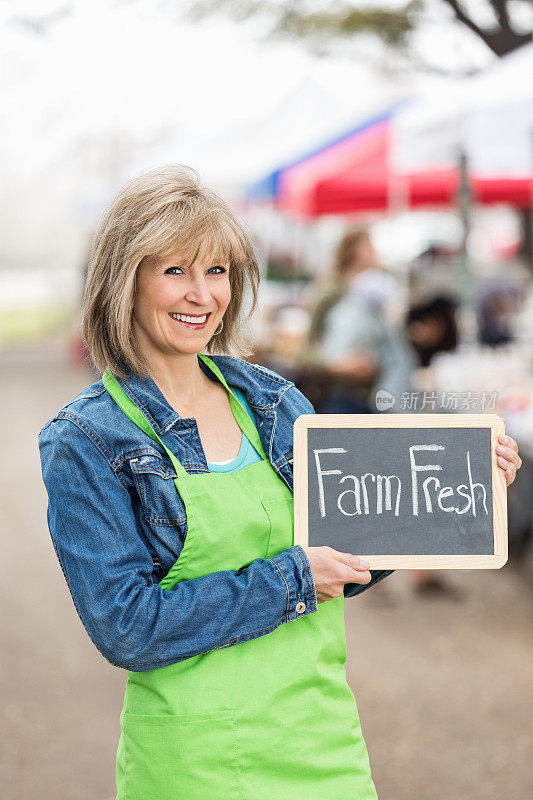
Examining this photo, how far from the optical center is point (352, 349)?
5.29 metres

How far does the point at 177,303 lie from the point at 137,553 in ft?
1.46

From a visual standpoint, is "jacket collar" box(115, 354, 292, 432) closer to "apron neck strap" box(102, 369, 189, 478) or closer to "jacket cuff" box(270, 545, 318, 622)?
"apron neck strap" box(102, 369, 189, 478)

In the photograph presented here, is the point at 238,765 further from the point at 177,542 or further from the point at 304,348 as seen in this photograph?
the point at 304,348

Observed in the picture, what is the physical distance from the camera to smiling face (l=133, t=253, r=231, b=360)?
1.79 meters

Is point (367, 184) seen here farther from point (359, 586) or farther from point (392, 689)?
point (359, 586)

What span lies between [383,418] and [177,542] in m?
0.47

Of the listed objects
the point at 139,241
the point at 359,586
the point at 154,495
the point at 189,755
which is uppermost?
the point at 139,241

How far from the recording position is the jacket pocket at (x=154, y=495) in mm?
1711

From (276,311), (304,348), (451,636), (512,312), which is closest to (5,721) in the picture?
(451,636)

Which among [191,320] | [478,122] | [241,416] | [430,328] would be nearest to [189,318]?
[191,320]

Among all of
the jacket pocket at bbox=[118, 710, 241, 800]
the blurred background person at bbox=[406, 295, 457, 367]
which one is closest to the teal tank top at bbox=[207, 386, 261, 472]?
the jacket pocket at bbox=[118, 710, 241, 800]

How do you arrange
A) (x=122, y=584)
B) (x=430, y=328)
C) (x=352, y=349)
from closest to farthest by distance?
(x=122, y=584), (x=352, y=349), (x=430, y=328)

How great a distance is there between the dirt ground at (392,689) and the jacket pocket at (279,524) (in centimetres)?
191

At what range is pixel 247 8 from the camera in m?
8.86
